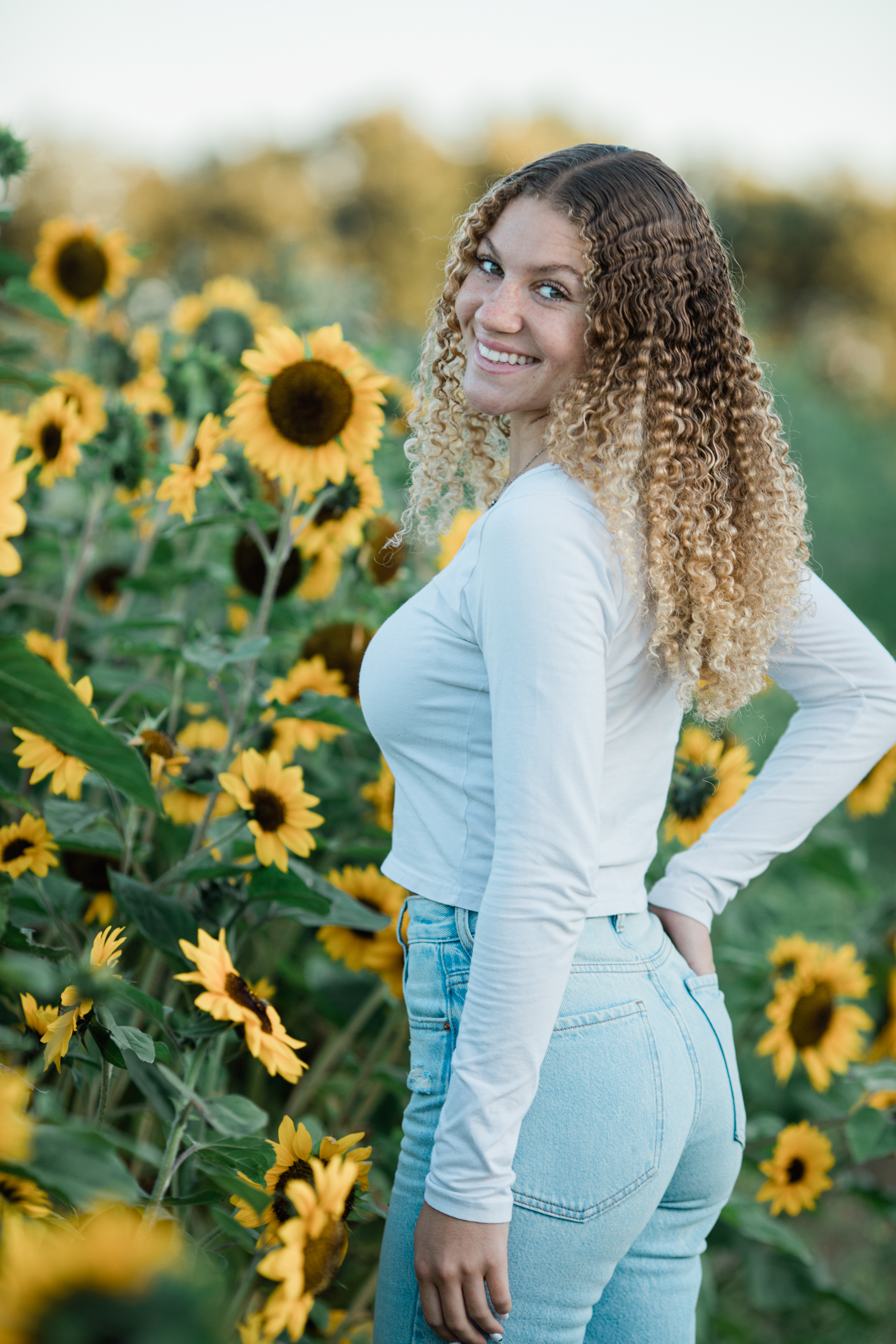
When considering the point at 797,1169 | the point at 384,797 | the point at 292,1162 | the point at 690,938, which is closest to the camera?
the point at 292,1162

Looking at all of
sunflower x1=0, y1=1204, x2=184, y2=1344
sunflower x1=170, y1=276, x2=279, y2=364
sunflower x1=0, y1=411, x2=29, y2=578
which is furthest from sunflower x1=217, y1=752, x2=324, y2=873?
sunflower x1=170, y1=276, x2=279, y2=364

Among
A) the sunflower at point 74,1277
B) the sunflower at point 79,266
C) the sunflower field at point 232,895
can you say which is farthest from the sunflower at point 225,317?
the sunflower at point 74,1277

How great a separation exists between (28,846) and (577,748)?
784 millimetres

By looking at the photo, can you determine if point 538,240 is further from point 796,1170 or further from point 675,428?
point 796,1170

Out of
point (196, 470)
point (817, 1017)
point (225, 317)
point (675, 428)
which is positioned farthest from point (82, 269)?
point (817, 1017)

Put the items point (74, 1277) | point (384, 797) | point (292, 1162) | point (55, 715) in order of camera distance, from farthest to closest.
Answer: point (384, 797) < point (292, 1162) < point (55, 715) < point (74, 1277)

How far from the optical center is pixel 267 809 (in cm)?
→ 146

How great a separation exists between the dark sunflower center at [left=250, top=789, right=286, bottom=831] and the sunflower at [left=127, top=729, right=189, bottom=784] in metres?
0.12

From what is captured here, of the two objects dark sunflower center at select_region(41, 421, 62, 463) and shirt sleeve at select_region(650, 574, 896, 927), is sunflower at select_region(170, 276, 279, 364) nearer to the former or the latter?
dark sunflower center at select_region(41, 421, 62, 463)

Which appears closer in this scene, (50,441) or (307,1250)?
(307,1250)

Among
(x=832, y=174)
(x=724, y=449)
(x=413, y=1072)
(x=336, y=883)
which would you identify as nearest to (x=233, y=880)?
(x=336, y=883)

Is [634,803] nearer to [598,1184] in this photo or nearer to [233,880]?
[598,1184]

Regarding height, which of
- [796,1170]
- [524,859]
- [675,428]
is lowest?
[796,1170]

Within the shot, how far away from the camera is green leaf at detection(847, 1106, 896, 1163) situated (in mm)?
1842
